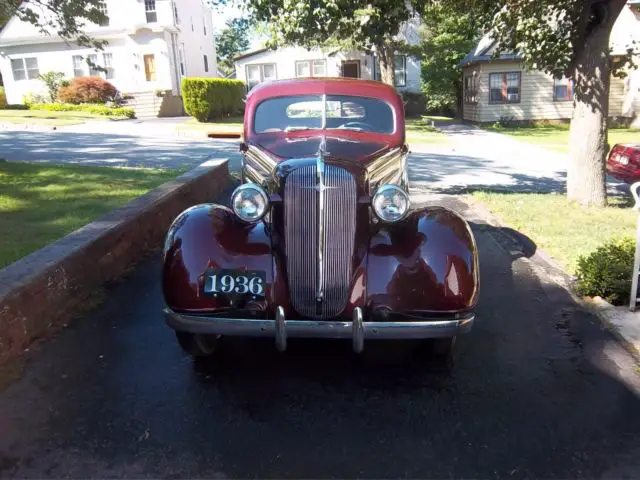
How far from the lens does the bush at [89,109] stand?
26.8m

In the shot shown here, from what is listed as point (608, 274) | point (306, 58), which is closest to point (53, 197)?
point (608, 274)

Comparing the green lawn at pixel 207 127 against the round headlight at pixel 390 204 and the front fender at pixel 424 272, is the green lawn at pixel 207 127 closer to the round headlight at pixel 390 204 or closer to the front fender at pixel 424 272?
the round headlight at pixel 390 204

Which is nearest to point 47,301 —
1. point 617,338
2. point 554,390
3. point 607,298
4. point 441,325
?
point 441,325

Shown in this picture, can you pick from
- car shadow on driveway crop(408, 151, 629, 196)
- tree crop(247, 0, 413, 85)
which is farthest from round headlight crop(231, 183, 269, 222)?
car shadow on driveway crop(408, 151, 629, 196)

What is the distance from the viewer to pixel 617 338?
4.17m

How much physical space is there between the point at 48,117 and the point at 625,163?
22.6m

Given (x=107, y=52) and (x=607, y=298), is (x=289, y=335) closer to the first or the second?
(x=607, y=298)

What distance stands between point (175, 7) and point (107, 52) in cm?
452

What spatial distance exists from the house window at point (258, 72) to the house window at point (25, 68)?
12367 mm

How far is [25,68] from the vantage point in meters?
32.2

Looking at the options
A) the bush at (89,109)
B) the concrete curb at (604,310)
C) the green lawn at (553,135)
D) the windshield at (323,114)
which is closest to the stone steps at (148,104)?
the bush at (89,109)

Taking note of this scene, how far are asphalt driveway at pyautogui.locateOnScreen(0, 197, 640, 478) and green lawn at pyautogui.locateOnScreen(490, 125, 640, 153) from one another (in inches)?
652

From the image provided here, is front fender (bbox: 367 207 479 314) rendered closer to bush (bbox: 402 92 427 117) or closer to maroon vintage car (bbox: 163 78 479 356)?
maroon vintage car (bbox: 163 78 479 356)

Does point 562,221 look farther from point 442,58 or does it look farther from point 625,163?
Result: point 442,58
